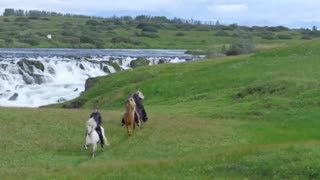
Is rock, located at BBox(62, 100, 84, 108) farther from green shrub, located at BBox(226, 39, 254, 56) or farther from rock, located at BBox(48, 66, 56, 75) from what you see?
green shrub, located at BBox(226, 39, 254, 56)

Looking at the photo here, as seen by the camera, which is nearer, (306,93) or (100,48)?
(306,93)

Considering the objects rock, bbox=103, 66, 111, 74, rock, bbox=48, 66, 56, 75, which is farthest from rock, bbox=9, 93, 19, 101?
rock, bbox=103, 66, 111, 74

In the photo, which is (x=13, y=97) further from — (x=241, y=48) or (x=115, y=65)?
(x=241, y=48)

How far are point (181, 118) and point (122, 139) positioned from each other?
908 cm

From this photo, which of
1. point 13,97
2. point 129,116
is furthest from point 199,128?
point 13,97

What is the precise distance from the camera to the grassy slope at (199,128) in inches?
1084

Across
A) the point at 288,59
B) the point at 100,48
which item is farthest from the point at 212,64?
the point at 100,48

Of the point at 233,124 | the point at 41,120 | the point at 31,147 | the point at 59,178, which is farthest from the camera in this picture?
the point at 233,124

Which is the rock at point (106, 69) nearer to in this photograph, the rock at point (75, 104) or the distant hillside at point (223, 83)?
the distant hillside at point (223, 83)

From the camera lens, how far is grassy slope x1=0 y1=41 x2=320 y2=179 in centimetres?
2753

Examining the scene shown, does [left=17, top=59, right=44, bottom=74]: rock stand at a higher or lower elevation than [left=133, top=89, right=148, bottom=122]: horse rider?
lower

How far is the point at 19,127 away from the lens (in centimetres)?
3984

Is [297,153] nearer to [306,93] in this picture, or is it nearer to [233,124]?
[233,124]

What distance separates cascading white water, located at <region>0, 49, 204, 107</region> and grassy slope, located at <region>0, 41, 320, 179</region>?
854 centimetres
